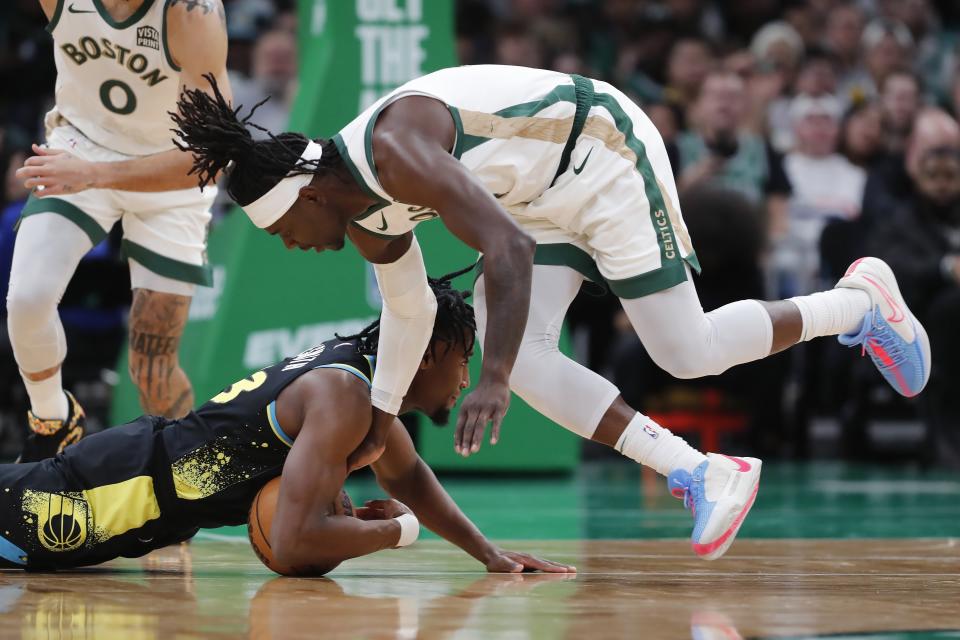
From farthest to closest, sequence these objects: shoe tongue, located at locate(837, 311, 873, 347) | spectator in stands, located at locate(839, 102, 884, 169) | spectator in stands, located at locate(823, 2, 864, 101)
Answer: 1. spectator in stands, located at locate(823, 2, 864, 101)
2. spectator in stands, located at locate(839, 102, 884, 169)
3. shoe tongue, located at locate(837, 311, 873, 347)

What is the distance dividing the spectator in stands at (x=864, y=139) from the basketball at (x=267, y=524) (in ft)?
23.3

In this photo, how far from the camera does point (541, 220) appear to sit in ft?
13.0


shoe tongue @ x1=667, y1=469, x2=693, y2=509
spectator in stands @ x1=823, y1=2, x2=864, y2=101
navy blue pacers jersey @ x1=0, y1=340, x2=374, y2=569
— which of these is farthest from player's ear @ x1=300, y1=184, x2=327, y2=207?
spectator in stands @ x1=823, y1=2, x2=864, y2=101

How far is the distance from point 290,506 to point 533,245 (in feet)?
2.90

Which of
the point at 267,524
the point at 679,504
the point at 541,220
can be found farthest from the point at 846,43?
the point at 267,524

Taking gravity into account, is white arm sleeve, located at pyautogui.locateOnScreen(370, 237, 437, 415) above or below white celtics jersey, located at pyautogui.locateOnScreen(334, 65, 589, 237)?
below

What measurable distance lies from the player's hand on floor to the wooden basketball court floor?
16cm

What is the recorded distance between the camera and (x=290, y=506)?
335cm

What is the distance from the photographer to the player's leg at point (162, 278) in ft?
16.1

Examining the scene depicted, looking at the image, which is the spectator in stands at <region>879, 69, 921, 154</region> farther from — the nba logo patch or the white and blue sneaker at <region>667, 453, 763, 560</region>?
the white and blue sneaker at <region>667, 453, 763, 560</region>

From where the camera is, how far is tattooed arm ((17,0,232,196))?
436 cm

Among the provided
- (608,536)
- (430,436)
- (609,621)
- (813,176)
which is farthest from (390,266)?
(813,176)

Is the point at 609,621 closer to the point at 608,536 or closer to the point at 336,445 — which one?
the point at 336,445

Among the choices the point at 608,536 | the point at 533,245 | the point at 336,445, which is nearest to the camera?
the point at 533,245
